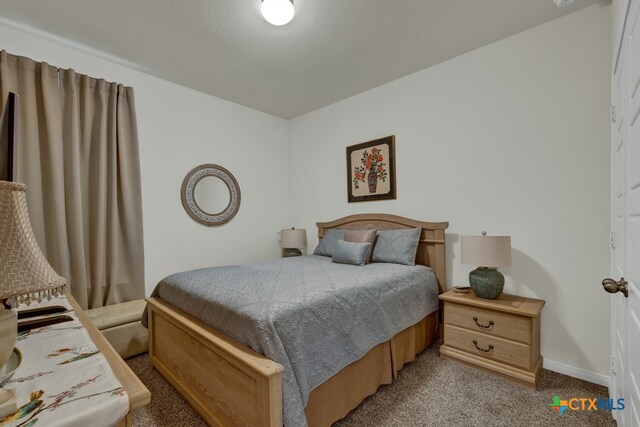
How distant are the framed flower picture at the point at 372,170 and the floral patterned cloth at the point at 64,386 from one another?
2740 millimetres

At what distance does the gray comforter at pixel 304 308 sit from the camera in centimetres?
136

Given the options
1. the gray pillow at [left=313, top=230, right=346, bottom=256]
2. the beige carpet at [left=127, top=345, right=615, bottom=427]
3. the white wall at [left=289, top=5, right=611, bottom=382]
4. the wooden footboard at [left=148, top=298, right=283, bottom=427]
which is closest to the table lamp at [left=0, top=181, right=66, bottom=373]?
the wooden footboard at [left=148, top=298, right=283, bottom=427]

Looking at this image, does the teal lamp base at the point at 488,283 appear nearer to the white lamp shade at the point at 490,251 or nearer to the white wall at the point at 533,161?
the white lamp shade at the point at 490,251

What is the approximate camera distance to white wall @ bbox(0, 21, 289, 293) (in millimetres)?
2715

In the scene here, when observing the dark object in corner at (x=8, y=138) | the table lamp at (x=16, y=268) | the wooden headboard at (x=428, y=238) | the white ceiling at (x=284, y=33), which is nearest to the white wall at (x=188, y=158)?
the white ceiling at (x=284, y=33)

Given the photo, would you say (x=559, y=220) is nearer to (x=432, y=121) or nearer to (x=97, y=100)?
(x=432, y=121)

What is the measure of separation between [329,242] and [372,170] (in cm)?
95

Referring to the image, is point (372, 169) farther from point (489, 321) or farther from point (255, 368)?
point (255, 368)

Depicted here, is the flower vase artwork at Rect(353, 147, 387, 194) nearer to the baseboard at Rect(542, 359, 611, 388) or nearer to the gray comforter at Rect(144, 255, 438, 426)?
the gray comforter at Rect(144, 255, 438, 426)

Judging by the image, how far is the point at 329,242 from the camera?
127 inches

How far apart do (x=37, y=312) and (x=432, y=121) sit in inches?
122

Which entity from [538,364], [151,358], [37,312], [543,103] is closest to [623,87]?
[543,103]

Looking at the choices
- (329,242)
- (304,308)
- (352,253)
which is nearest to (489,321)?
(352,253)

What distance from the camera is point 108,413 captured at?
63 centimetres
